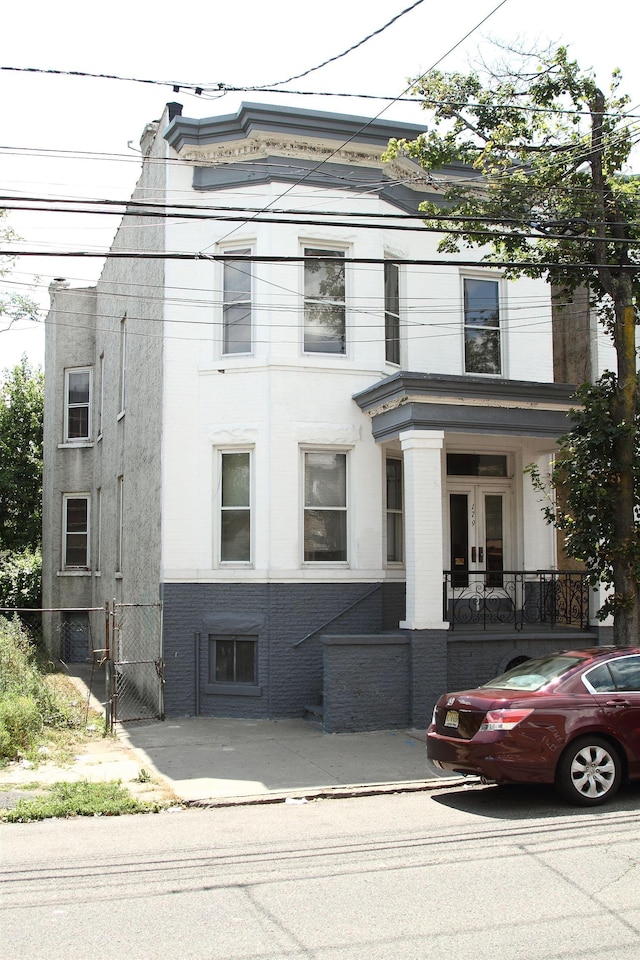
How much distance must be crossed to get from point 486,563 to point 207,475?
17.5 ft

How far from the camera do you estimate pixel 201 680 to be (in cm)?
1477

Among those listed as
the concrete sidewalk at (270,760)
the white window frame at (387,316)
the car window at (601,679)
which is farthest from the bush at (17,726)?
the white window frame at (387,316)

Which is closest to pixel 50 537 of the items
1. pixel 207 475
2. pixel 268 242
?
pixel 207 475

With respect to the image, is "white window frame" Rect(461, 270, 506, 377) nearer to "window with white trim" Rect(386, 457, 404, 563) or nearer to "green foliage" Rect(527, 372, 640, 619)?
"window with white trim" Rect(386, 457, 404, 563)

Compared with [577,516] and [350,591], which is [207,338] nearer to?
[350,591]

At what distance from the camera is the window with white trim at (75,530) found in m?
24.5

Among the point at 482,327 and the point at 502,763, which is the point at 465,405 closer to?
the point at 482,327

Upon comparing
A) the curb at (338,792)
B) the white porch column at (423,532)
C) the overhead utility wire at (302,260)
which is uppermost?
the overhead utility wire at (302,260)

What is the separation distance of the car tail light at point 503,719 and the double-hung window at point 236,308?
321 inches

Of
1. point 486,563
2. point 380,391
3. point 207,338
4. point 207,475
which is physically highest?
point 207,338

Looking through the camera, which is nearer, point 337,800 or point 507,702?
point 507,702

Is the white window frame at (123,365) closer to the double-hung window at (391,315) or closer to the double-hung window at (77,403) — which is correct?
the double-hung window at (77,403)

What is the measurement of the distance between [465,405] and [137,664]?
7.29 meters

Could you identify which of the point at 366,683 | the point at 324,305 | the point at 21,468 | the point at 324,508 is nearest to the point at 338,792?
the point at 366,683
